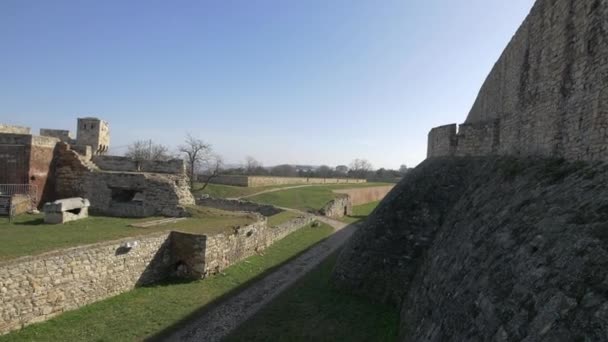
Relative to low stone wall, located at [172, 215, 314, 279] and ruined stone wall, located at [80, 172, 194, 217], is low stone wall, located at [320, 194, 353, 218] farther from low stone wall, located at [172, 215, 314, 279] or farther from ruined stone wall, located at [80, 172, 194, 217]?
low stone wall, located at [172, 215, 314, 279]

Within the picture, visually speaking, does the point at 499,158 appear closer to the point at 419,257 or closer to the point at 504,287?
the point at 419,257

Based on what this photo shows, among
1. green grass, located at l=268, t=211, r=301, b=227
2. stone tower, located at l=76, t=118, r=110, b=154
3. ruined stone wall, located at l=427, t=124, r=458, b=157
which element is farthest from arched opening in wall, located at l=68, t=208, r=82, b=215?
ruined stone wall, located at l=427, t=124, r=458, b=157

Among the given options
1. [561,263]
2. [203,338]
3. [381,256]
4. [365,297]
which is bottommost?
[203,338]

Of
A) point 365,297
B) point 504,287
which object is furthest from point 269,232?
point 504,287

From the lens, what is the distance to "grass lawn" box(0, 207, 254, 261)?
9.49m

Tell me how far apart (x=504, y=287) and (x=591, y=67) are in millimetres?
3524

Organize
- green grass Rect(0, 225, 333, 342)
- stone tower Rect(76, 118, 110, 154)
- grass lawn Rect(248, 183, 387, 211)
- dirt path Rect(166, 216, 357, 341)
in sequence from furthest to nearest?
grass lawn Rect(248, 183, 387, 211) < stone tower Rect(76, 118, 110, 154) < dirt path Rect(166, 216, 357, 341) < green grass Rect(0, 225, 333, 342)

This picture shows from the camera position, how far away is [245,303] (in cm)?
1077

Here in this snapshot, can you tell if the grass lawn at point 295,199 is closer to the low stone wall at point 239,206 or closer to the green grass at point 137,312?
the low stone wall at point 239,206

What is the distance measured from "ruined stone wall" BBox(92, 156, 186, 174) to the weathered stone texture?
12.0m

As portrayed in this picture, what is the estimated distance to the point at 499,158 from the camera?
29.0ft

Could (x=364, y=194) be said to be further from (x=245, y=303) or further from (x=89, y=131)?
(x=245, y=303)

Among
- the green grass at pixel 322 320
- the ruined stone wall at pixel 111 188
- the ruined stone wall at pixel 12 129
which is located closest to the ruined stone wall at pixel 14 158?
the ruined stone wall at pixel 111 188

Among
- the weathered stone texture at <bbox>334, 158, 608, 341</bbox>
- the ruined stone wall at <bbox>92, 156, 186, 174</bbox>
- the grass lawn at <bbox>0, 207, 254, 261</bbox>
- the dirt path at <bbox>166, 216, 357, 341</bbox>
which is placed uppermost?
the ruined stone wall at <bbox>92, 156, 186, 174</bbox>
